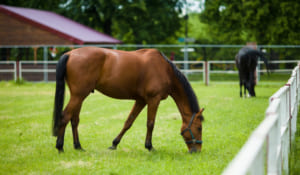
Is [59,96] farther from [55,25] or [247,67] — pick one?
[55,25]

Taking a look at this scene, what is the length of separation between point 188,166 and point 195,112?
1164 mm

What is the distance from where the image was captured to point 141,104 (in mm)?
6387

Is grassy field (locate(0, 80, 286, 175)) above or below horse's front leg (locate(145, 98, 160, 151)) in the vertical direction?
below

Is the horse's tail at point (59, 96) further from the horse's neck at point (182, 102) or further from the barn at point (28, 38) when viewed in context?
the barn at point (28, 38)

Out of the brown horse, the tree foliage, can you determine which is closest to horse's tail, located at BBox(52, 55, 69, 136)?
the brown horse

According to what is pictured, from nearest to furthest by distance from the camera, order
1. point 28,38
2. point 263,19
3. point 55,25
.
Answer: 1. point 28,38
2. point 263,19
3. point 55,25

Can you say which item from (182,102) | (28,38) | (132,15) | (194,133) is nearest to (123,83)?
(182,102)

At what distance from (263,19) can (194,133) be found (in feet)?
69.5

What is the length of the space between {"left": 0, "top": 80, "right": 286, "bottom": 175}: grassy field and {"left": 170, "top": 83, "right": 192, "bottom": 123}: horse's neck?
1.92 feet

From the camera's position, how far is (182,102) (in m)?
6.08

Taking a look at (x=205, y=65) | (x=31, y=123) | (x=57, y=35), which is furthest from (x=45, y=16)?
(x=31, y=123)

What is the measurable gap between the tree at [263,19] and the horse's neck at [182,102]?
2001 centimetres

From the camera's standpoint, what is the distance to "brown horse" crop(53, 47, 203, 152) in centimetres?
574

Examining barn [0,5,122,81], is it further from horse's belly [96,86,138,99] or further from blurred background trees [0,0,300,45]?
horse's belly [96,86,138,99]
